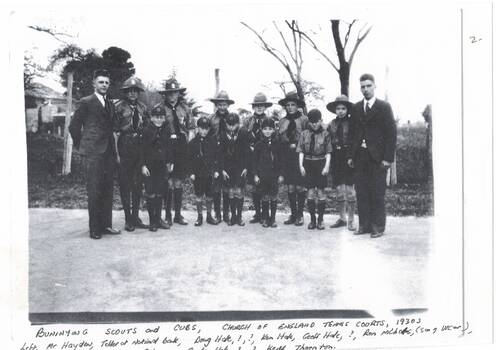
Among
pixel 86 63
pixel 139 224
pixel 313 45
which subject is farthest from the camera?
pixel 139 224

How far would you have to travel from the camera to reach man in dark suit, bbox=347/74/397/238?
13.6 feet

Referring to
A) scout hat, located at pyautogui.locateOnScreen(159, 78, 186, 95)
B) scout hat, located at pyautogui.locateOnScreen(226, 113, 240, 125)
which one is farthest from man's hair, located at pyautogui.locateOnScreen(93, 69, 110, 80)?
scout hat, located at pyautogui.locateOnScreen(226, 113, 240, 125)

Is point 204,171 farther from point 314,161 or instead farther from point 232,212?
point 314,161

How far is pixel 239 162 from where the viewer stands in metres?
4.46

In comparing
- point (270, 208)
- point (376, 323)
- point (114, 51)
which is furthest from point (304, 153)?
point (114, 51)

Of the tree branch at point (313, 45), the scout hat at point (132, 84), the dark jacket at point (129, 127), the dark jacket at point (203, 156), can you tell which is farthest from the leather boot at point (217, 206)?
the tree branch at point (313, 45)

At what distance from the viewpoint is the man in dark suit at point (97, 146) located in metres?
4.04

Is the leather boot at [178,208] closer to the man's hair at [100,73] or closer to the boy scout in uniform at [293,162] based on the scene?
the boy scout in uniform at [293,162]

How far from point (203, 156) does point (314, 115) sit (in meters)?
1.13

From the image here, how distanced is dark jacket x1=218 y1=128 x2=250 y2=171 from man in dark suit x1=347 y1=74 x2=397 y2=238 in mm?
1034

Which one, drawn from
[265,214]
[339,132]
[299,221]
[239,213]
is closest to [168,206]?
[239,213]

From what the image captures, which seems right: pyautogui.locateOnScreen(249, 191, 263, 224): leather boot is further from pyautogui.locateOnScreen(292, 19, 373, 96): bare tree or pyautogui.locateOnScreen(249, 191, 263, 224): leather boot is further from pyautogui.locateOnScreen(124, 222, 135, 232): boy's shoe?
pyautogui.locateOnScreen(292, 19, 373, 96): bare tree

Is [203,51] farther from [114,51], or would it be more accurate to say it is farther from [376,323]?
[376,323]

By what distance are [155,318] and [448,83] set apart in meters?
3.18
